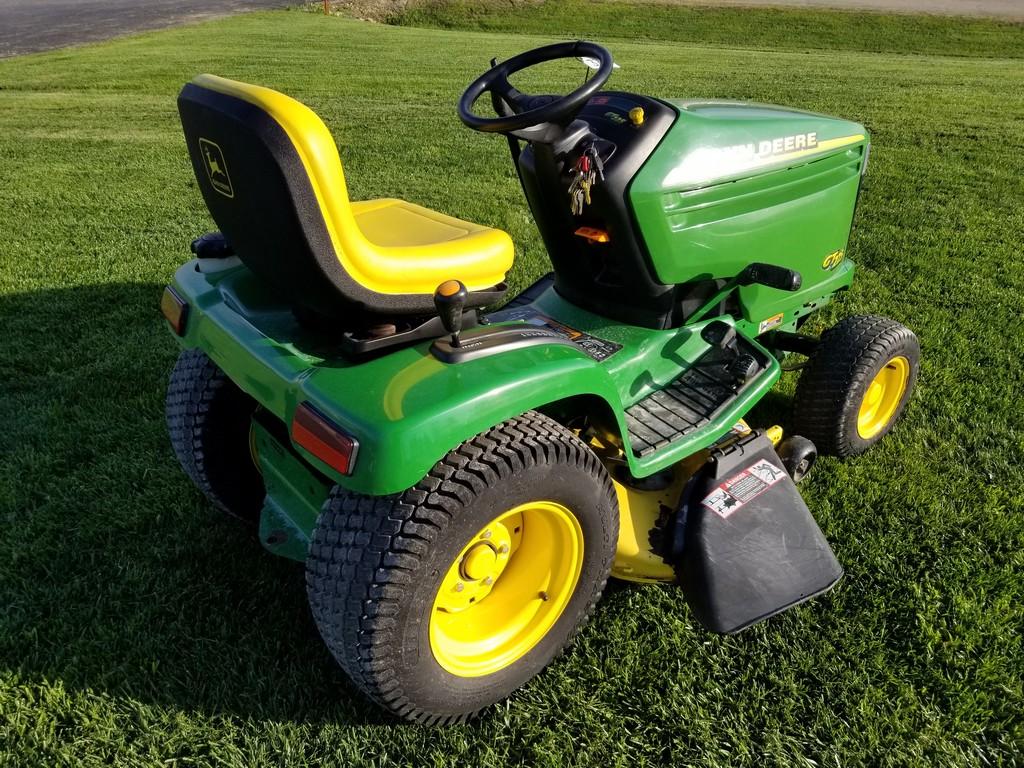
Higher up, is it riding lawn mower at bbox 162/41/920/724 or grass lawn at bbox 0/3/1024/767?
riding lawn mower at bbox 162/41/920/724

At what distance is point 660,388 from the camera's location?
241 centimetres

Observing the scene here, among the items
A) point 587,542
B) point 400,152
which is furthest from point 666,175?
point 400,152

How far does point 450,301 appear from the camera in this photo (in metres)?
1.60

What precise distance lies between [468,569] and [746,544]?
2.47 feet

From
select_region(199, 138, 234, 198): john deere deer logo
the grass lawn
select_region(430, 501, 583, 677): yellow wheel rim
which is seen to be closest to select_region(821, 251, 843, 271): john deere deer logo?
the grass lawn

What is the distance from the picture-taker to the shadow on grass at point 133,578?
1.93 m

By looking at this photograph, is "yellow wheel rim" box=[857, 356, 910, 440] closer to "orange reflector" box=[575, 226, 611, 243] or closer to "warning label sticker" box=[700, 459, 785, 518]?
"warning label sticker" box=[700, 459, 785, 518]

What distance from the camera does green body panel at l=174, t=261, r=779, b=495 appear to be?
148cm

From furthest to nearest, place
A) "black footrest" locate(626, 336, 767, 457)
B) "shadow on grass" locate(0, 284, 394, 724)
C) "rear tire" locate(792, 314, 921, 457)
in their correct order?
"rear tire" locate(792, 314, 921, 457) < "black footrest" locate(626, 336, 767, 457) < "shadow on grass" locate(0, 284, 394, 724)

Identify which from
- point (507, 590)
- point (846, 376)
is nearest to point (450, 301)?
point (507, 590)

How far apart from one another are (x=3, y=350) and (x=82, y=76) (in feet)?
31.4

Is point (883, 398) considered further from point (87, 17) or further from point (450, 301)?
point (87, 17)

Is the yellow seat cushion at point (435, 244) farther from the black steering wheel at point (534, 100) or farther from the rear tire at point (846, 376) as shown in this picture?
the rear tire at point (846, 376)

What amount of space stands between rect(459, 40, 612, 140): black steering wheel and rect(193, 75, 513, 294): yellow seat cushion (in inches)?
11.4
